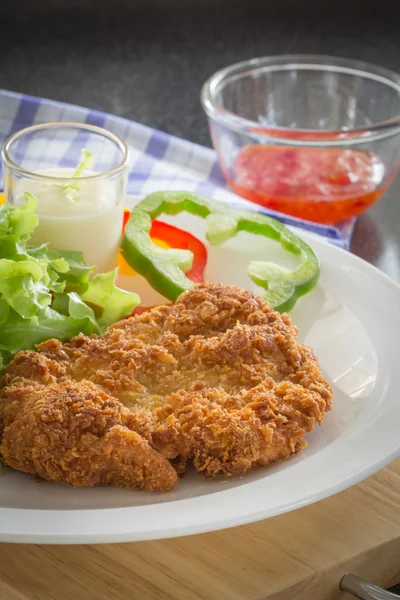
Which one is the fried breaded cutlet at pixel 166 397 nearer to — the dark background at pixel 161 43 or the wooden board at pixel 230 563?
the wooden board at pixel 230 563

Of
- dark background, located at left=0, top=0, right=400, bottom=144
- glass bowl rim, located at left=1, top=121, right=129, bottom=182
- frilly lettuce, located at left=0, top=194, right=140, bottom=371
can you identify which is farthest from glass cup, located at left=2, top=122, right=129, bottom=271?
dark background, located at left=0, top=0, right=400, bottom=144

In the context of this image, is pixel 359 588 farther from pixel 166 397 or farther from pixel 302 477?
pixel 166 397

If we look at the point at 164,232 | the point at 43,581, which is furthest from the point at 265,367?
the point at 164,232

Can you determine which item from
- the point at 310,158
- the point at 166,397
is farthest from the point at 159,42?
the point at 166,397

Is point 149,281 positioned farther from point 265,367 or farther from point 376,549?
point 376,549

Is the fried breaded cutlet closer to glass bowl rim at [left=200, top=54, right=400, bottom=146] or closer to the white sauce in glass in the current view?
the white sauce in glass

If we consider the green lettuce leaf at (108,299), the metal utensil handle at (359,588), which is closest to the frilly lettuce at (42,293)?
the green lettuce leaf at (108,299)
